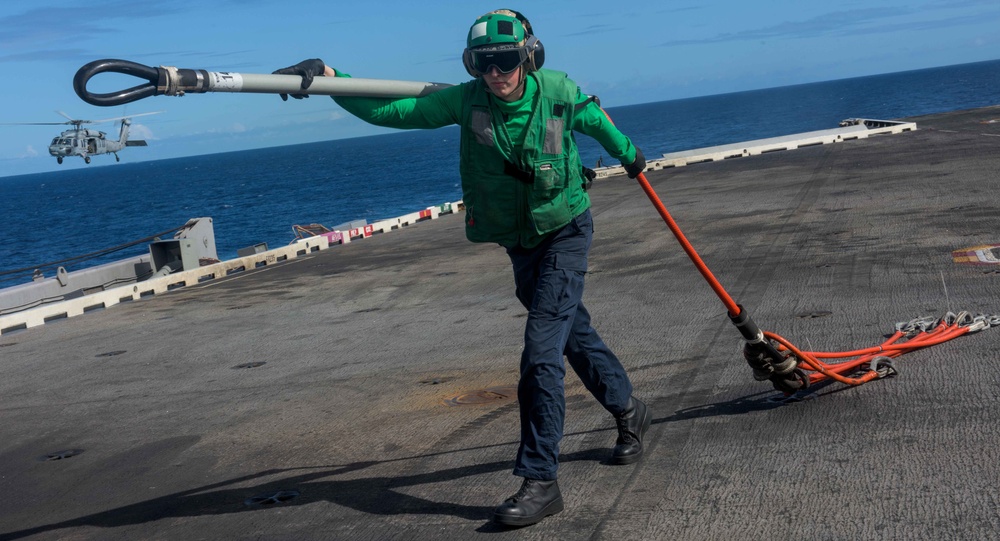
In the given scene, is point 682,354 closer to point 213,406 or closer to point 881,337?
point 881,337

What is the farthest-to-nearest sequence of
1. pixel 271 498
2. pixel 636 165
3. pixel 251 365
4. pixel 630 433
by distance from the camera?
pixel 251 365 < pixel 636 165 < pixel 271 498 < pixel 630 433

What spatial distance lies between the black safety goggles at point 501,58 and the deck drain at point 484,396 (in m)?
2.59

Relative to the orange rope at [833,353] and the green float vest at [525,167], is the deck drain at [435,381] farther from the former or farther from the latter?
the green float vest at [525,167]

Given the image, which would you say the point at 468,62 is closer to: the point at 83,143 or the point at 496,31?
the point at 496,31

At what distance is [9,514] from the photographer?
5.24 m

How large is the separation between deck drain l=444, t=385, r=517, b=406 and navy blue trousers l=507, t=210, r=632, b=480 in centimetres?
152

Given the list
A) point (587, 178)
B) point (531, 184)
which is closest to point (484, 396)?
point (587, 178)

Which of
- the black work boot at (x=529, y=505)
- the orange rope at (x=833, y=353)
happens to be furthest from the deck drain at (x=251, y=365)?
the black work boot at (x=529, y=505)

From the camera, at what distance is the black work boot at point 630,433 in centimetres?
480

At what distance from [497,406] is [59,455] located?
2.84 m

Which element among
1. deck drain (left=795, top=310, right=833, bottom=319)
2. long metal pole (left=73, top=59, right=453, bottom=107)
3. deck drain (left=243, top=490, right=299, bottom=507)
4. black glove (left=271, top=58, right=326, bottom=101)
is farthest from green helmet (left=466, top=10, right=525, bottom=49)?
deck drain (left=795, top=310, right=833, bottom=319)

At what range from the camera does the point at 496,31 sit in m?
4.41

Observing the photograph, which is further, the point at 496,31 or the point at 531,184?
the point at 531,184

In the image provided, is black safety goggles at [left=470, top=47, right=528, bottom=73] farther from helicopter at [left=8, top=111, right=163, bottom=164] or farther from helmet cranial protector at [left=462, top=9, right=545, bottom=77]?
helicopter at [left=8, top=111, right=163, bottom=164]
